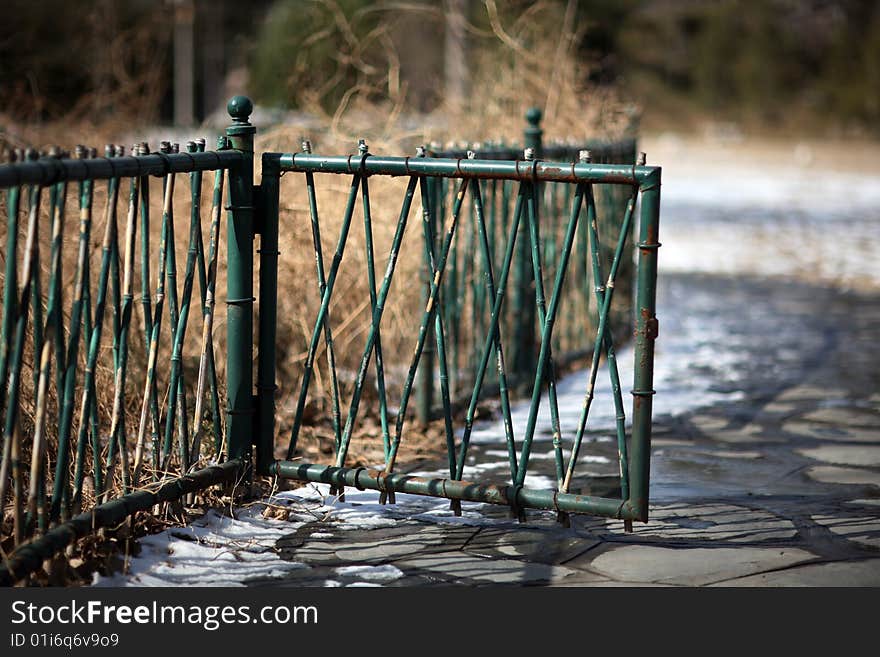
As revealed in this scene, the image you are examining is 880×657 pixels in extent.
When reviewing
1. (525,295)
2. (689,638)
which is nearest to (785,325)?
(525,295)

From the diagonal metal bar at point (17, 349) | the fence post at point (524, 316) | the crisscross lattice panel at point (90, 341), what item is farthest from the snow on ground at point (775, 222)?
the diagonal metal bar at point (17, 349)

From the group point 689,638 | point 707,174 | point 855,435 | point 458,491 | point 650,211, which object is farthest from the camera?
point 707,174

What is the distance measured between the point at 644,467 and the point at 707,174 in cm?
2533

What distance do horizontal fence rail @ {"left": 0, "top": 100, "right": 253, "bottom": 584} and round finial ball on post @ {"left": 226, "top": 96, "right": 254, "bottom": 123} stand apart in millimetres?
80

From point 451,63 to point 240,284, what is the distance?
11.9m

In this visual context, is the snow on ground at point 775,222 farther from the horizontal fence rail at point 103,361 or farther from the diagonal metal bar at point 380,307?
the horizontal fence rail at point 103,361

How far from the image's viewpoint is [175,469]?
4.69m

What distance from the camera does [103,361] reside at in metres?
5.62

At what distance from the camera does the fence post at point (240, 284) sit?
464 cm

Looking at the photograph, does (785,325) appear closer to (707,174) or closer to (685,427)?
(685,427)

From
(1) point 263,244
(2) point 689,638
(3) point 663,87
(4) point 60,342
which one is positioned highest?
(3) point 663,87

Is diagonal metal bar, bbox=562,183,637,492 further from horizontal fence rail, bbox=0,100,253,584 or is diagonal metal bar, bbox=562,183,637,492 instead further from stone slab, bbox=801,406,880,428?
stone slab, bbox=801,406,880,428

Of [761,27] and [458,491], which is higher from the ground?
[761,27]

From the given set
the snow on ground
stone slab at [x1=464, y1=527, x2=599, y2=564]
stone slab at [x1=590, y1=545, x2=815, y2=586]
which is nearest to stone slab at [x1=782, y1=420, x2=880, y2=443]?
stone slab at [x1=590, y1=545, x2=815, y2=586]
